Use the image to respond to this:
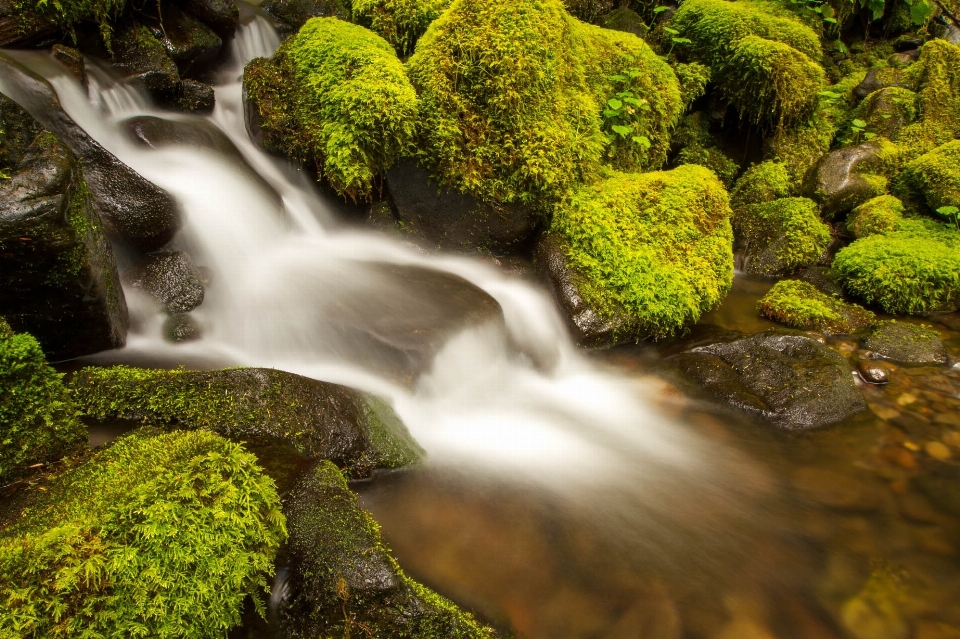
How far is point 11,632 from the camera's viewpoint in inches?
52.9

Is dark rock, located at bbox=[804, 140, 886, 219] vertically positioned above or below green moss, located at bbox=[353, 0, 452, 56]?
below

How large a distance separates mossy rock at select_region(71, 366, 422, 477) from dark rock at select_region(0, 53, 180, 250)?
152 cm

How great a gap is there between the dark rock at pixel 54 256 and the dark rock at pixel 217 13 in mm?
4081

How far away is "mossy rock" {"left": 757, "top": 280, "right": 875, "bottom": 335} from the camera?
5.27 meters

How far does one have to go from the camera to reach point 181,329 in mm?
3803

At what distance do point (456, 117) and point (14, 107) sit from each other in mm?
3062

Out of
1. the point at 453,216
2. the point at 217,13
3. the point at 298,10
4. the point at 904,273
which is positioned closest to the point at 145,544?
the point at 453,216

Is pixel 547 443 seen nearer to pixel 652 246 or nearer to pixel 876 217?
pixel 652 246

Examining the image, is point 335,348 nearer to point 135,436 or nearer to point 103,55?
point 135,436

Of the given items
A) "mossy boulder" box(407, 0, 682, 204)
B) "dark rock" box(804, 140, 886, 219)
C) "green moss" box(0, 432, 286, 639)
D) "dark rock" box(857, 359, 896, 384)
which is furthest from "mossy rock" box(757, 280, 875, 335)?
"green moss" box(0, 432, 286, 639)

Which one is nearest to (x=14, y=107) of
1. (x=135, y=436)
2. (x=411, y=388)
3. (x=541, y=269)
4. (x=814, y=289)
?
(x=135, y=436)

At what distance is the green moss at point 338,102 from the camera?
15.0 feet

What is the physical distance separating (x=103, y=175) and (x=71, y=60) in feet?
6.03

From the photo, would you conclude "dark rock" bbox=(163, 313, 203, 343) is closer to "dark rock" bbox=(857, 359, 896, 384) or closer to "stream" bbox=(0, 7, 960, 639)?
"stream" bbox=(0, 7, 960, 639)
